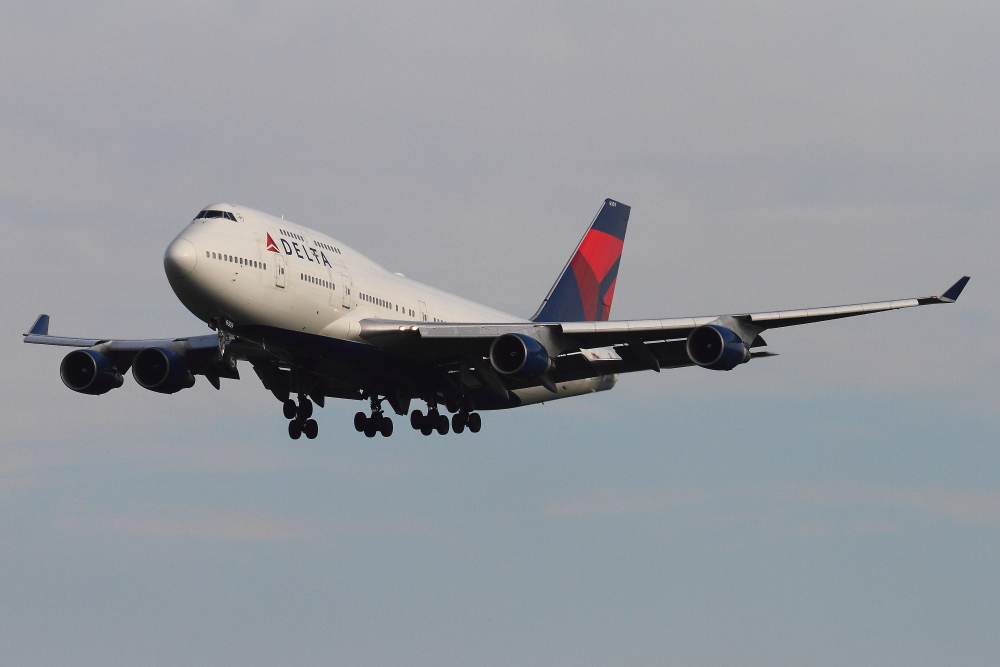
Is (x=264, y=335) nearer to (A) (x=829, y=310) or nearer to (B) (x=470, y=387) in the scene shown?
(B) (x=470, y=387)

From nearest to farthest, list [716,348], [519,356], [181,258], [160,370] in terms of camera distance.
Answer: [181,258] → [716,348] → [519,356] → [160,370]

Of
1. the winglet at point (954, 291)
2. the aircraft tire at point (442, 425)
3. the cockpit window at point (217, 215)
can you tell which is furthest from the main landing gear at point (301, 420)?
the winglet at point (954, 291)

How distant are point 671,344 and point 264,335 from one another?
1378 cm

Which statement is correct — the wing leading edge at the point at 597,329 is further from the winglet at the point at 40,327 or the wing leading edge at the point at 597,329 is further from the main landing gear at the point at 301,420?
the winglet at the point at 40,327

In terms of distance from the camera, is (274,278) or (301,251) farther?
(301,251)

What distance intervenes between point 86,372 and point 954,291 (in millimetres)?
30226

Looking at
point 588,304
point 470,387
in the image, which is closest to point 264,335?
point 470,387

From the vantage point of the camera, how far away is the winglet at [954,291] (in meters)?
39.8

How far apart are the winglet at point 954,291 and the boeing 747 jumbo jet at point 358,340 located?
0.14ft

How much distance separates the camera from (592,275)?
6119 centimetres

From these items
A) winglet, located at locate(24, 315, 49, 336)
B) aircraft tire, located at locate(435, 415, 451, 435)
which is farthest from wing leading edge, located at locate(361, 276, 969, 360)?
winglet, located at locate(24, 315, 49, 336)

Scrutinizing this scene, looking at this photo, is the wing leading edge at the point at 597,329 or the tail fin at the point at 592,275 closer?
the wing leading edge at the point at 597,329

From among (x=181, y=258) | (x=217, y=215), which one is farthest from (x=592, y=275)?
(x=181, y=258)

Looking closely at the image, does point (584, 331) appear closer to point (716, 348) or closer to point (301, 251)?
point (716, 348)
